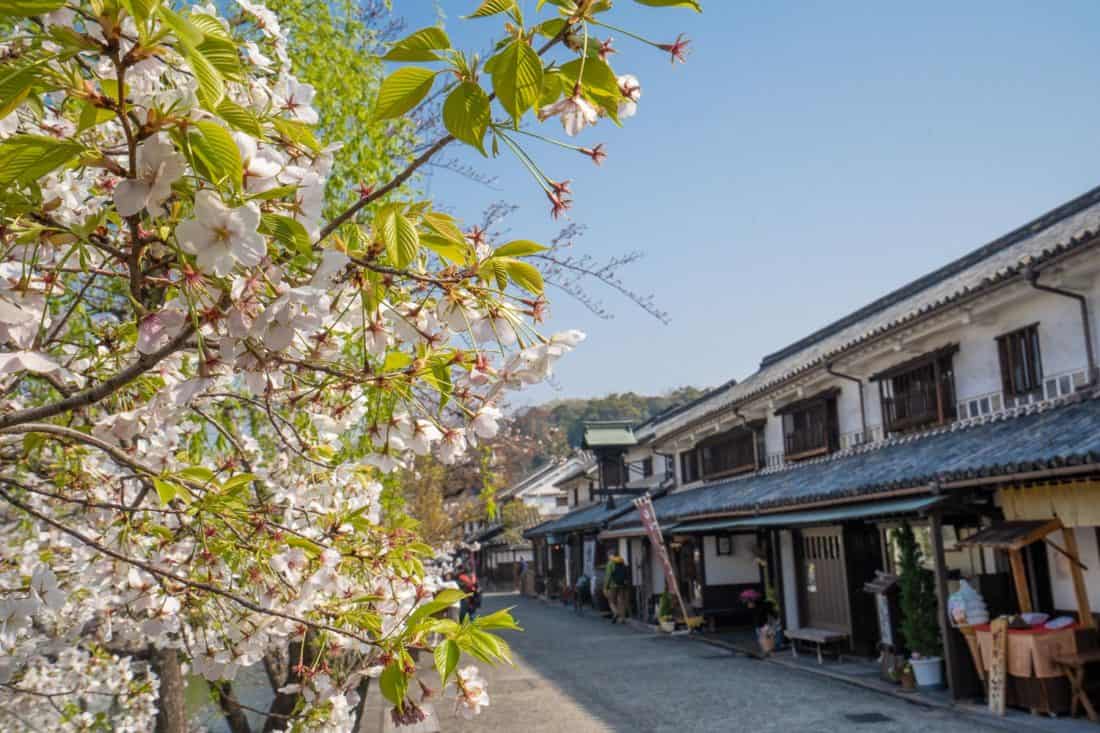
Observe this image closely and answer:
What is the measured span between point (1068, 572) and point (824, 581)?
6.34 metres

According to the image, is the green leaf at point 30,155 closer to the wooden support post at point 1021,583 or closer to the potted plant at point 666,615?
the wooden support post at point 1021,583

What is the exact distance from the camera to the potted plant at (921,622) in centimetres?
1149

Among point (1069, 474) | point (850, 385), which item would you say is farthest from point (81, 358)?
point (850, 385)

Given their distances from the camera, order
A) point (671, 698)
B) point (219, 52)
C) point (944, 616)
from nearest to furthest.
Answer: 1. point (219, 52)
2. point (944, 616)
3. point (671, 698)

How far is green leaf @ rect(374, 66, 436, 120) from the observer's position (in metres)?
1.52

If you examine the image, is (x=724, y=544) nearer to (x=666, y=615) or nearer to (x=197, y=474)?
(x=666, y=615)

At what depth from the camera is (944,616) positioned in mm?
10805

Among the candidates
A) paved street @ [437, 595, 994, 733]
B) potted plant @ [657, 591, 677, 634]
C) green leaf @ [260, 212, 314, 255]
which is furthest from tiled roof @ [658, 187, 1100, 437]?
green leaf @ [260, 212, 314, 255]

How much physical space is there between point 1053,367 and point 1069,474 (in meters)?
3.55

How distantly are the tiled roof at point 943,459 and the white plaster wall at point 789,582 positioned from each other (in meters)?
1.31

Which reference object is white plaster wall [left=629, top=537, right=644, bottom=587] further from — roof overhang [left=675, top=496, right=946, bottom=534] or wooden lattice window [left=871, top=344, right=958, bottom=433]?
wooden lattice window [left=871, top=344, right=958, bottom=433]

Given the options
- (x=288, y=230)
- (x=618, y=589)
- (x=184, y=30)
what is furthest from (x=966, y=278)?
(x=184, y=30)

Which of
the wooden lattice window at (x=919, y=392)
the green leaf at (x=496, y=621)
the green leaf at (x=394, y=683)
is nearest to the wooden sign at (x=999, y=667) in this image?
the wooden lattice window at (x=919, y=392)

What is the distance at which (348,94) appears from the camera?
18.5 ft
